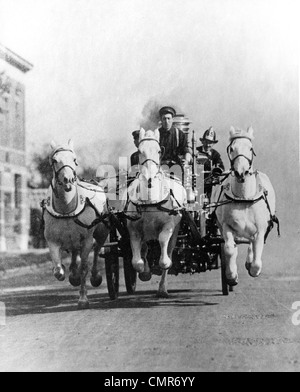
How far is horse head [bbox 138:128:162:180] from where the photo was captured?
9.77m

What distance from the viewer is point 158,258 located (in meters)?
10.7

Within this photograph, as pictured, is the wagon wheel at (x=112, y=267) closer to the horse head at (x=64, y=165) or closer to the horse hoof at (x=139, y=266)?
the horse hoof at (x=139, y=266)

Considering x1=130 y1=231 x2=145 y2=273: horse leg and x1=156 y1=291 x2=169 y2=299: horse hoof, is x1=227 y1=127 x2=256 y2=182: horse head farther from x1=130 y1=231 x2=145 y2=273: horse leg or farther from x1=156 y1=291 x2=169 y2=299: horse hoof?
x1=156 y1=291 x2=169 y2=299: horse hoof

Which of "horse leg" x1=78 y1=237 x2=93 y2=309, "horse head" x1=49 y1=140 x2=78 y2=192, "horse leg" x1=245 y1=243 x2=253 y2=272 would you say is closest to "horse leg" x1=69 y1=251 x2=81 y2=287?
"horse leg" x1=78 y1=237 x2=93 y2=309

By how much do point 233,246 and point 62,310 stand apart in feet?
8.37

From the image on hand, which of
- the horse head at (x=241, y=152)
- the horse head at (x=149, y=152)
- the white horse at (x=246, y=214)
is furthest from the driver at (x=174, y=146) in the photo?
the horse head at (x=241, y=152)

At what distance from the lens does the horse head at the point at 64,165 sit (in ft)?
31.9

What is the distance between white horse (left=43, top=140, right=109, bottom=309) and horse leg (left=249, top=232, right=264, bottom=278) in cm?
212

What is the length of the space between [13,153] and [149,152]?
2.87m

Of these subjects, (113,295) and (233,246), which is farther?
(113,295)

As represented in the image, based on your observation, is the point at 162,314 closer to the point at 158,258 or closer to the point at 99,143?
the point at 158,258
